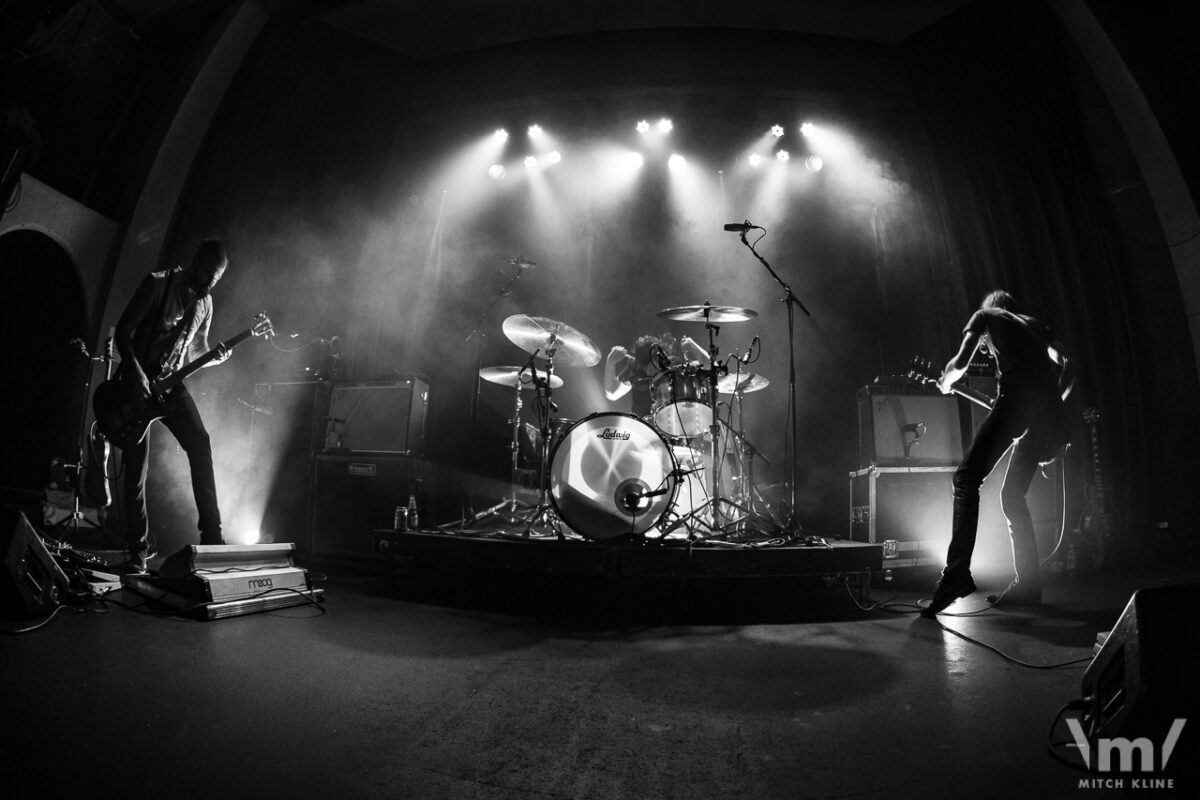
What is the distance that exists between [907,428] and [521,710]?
4.72 m

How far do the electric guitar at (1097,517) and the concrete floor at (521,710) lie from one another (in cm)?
323

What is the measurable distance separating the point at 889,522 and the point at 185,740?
5.18m

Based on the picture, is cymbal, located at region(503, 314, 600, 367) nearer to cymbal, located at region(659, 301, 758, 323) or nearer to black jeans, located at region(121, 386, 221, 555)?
cymbal, located at region(659, 301, 758, 323)

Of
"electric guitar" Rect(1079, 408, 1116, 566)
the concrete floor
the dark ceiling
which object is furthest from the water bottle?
"electric guitar" Rect(1079, 408, 1116, 566)

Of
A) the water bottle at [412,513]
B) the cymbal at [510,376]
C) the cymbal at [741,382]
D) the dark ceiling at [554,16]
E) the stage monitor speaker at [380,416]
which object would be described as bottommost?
the water bottle at [412,513]

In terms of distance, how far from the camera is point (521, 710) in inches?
77.6

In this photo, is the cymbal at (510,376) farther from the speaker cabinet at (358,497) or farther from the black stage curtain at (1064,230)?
the black stage curtain at (1064,230)

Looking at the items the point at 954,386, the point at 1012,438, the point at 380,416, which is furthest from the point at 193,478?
the point at 954,386

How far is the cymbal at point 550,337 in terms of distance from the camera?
498 centimetres

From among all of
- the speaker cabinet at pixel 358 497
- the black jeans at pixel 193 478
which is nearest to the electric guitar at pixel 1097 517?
the speaker cabinet at pixel 358 497

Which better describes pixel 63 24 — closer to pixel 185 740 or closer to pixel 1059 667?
pixel 185 740

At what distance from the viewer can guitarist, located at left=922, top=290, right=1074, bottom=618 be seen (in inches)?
147

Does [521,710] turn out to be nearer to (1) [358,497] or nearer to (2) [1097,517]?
(1) [358,497]

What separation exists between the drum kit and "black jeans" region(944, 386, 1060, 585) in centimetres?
138
